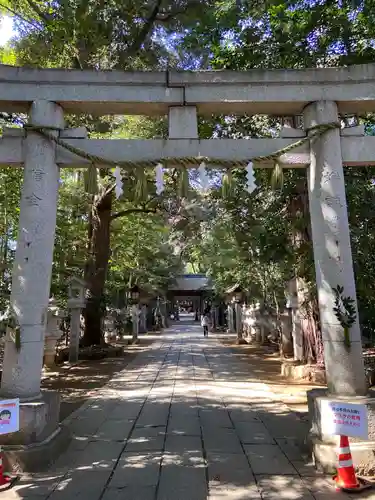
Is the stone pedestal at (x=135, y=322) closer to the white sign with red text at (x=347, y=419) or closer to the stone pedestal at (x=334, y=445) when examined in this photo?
the stone pedestal at (x=334, y=445)

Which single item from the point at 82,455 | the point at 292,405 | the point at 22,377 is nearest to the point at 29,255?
the point at 22,377

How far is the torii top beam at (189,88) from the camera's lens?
16.3 ft

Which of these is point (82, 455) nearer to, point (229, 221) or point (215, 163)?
point (215, 163)

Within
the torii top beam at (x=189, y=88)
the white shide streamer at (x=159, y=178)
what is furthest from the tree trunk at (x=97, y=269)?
the white shide streamer at (x=159, y=178)

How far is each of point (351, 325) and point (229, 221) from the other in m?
8.42

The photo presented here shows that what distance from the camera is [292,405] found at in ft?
22.6

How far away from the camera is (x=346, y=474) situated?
3607mm

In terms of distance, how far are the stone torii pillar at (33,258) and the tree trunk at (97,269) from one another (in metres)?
9.47

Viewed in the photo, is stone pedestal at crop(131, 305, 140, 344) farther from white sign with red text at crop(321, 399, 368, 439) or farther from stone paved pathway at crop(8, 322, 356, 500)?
white sign with red text at crop(321, 399, 368, 439)

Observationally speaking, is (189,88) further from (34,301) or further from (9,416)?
(9,416)

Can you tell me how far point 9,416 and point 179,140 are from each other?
12.5 ft

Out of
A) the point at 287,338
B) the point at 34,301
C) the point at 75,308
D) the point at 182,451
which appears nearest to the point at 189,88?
the point at 34,301

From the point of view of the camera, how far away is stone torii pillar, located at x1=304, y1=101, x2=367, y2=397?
4363 millimetres

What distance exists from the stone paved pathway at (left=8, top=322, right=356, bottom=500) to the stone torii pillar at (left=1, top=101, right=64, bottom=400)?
1.12 meters
